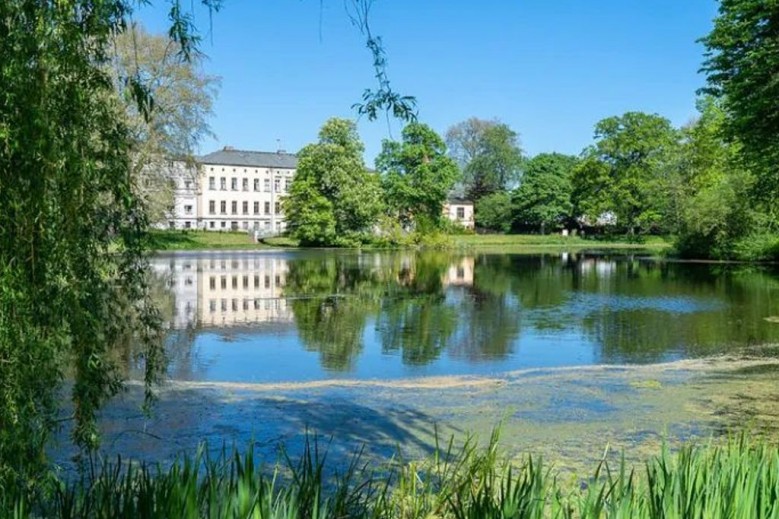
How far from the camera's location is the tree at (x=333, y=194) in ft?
188

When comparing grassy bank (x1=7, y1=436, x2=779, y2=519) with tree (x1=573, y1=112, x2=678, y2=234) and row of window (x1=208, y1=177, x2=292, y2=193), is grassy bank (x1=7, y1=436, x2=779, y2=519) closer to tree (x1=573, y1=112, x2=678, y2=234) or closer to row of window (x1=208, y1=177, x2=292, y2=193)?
tree (x1=573, y1=112, x2=678, y2=234)

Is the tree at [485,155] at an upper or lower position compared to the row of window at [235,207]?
upper

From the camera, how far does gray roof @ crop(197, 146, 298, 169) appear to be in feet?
275

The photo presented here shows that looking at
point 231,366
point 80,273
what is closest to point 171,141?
point 231,366

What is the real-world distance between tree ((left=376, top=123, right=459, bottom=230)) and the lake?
4166 cm

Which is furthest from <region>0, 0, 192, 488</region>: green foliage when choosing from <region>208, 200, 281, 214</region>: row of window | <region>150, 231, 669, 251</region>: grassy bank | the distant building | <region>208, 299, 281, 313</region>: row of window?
the distant building

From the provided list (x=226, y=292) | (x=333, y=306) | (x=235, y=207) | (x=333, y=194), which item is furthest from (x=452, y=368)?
(x=235, y=207)

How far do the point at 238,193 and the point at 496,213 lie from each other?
96.8ft

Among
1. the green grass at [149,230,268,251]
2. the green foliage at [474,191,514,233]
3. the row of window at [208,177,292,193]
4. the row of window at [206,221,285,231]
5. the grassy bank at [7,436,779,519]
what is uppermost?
the row of window at [208,177,292,193]

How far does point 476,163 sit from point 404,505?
9223cm

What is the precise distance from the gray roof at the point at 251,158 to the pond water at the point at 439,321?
174ft

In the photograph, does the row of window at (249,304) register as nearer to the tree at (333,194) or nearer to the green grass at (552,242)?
the tree at (333,194)

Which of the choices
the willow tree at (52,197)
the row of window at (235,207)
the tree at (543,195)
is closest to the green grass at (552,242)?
the tree at (543,195)

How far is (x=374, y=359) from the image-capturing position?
12.9m
